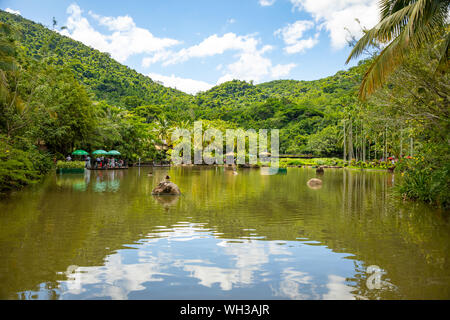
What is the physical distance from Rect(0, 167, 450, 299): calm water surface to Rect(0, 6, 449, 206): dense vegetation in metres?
3.21

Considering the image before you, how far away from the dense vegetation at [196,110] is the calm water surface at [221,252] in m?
3.21

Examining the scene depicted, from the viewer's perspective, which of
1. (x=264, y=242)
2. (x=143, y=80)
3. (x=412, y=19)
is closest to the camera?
(x=264, y=242)

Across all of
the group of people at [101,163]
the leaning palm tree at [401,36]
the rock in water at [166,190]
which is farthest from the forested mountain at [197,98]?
the leaning palm tree at [401,36]

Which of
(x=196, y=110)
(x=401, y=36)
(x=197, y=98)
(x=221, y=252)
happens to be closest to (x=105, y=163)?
(x=221, y=252)

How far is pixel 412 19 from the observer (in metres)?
6.98

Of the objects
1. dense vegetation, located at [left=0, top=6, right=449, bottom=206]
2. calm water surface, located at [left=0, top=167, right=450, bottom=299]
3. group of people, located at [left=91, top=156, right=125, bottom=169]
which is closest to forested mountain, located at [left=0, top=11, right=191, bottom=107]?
dense vegetation, located at [left=0, top=6, right=449, bottom=206]

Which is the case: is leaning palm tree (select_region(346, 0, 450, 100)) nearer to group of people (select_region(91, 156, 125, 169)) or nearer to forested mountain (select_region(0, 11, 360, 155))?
group of people (select_region(91, 156, 125, 169))

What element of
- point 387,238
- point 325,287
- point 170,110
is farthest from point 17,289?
point 170,110

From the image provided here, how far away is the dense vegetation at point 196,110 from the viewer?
11133 millimetres

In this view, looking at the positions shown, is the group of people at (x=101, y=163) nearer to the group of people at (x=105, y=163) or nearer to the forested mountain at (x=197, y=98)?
the group of people at (x=105, y=163)

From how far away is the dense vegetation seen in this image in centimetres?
1113

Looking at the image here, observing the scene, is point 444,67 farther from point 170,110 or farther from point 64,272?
point 170,110

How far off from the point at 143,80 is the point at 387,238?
77471 millimetres
